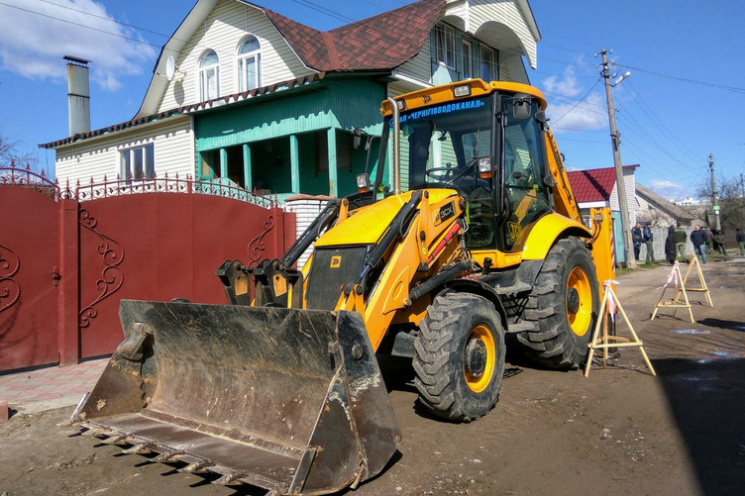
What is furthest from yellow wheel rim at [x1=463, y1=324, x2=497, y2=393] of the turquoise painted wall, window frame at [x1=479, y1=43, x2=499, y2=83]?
window frame at [x1=479, y1=43, x2=499, y2=83]

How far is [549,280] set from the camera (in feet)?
20.2

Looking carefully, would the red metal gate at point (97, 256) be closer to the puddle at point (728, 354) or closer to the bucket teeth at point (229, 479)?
the bucket teeth at point (229, 479)

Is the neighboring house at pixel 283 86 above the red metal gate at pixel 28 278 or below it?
above

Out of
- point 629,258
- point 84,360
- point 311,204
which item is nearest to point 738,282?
point 629,258

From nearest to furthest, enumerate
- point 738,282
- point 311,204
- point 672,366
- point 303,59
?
1. point 672,366
2. point 311,204
3. point 303,59
4. point 738,282

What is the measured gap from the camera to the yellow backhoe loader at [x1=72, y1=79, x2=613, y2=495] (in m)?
3.70

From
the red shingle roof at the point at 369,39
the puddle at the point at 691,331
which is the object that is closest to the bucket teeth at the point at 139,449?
the puddle at the point at 691,331

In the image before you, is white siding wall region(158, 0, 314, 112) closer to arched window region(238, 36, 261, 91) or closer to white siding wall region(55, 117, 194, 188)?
arched window region(238, 36, 261, 91)

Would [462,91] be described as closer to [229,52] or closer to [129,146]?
[229,52]

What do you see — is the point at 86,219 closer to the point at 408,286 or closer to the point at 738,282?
the point at 408,286

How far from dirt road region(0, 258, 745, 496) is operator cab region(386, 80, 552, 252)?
1736mm

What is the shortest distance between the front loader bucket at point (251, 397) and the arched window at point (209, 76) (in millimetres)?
13005

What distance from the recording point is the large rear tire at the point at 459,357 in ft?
14.7

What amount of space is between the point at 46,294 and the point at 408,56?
→ 983cm
